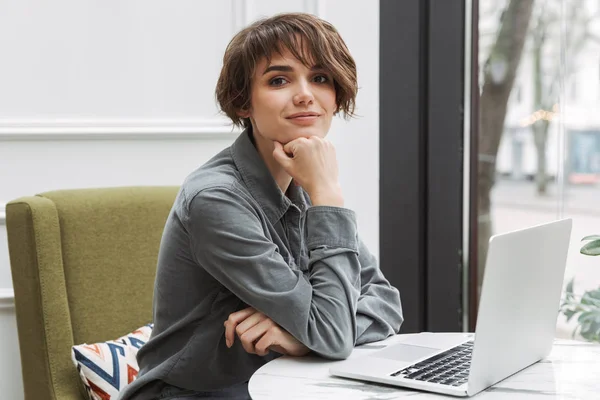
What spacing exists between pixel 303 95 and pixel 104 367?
0.82 metres

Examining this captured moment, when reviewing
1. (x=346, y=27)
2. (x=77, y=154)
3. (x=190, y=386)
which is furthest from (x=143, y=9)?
(x=190, y=386)

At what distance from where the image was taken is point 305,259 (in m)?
1.57

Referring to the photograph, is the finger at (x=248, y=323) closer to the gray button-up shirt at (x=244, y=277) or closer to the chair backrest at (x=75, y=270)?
the gray button-up shirt at (x=244, y=277)

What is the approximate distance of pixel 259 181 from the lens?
1.54 meters

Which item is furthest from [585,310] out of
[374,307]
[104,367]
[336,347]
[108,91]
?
[108,91]

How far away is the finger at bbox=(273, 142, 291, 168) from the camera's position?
4.95 ft

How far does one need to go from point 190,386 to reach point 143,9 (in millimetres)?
1235

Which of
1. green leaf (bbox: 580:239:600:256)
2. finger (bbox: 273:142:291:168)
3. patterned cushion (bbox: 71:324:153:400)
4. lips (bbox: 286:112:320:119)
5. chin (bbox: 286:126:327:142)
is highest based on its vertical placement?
lips (bbox: 286:112:320:119)

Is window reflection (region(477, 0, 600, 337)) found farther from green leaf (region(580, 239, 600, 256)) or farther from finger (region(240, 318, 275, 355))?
finger (region(240, 318, 275, 355))

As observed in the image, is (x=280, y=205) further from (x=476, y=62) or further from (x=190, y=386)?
(x=476, y=62)

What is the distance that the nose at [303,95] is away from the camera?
1.50 m

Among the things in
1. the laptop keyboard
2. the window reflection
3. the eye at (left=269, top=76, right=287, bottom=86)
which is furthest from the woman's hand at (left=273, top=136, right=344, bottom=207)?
the window reflection

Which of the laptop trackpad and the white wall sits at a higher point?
the white wall

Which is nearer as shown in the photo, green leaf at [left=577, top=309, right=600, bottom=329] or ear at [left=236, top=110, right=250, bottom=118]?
ear at [left=236, top=110, right=250, bottom=118]
